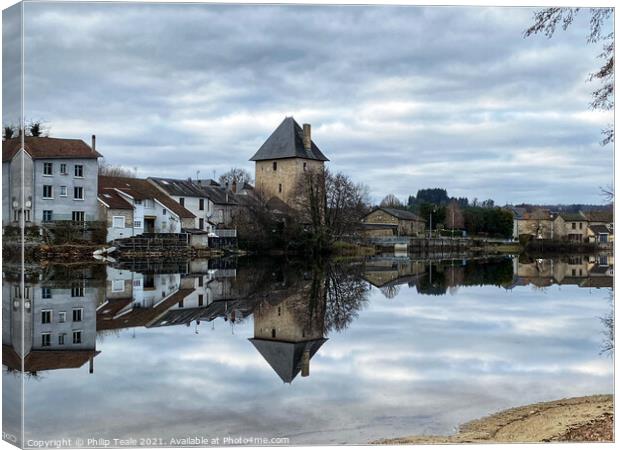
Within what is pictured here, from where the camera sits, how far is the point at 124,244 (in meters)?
35.3

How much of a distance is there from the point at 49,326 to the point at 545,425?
7.70 m

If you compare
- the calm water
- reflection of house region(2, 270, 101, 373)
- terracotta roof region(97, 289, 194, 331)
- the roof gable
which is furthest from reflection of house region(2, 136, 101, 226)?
the roof gable

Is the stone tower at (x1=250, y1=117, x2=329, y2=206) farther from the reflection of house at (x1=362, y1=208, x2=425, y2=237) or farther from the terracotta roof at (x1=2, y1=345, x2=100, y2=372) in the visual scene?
the terracotta roof at (x1=2, y1=345, x2=100, y2=372)

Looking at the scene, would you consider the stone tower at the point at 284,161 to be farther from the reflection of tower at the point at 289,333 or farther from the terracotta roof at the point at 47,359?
the terracotta roof at the point at 47,359

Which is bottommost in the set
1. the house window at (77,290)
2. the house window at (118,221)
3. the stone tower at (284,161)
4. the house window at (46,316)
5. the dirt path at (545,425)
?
the dirt path at (545,425)

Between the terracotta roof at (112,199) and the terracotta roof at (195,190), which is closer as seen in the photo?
the terracotta roof at (112,199)

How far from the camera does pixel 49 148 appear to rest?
1027 centimetres

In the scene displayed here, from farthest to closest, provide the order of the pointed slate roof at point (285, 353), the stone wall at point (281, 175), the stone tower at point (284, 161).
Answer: the stone wall at point (281, 175)
the stone tower at point (284, 161)
the pointed slate roof at point (285, 353)

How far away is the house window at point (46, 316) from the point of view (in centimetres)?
1145

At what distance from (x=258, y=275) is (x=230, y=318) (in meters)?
12.1

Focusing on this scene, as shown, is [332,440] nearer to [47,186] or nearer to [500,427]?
[500,427]

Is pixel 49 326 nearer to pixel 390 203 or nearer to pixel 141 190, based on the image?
pixel 141 190

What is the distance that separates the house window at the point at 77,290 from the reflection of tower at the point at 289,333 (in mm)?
4501

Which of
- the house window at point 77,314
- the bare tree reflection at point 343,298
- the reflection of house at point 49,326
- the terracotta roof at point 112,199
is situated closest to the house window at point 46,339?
the reflection of house at point 49,326
